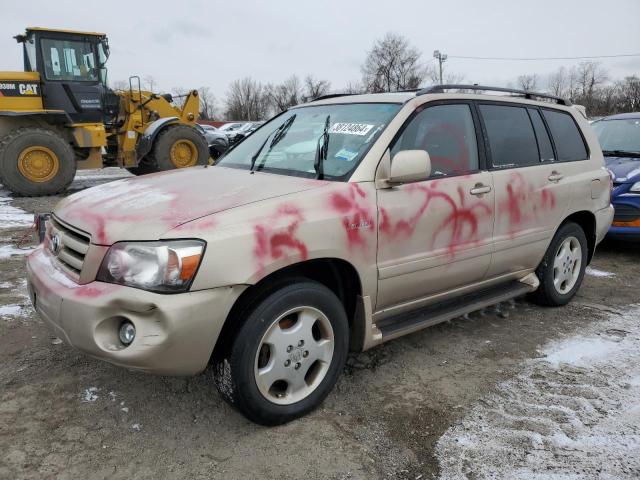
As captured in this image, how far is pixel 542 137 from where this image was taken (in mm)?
4156

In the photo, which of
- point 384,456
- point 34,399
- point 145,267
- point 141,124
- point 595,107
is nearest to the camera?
point 145,267

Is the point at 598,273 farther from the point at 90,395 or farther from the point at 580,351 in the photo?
the point at 90,395

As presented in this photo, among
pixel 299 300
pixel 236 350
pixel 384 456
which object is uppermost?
pixel 299 300

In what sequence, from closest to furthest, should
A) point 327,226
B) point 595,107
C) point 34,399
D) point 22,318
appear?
1. point 327,226
2. point 34,399
3. point 22,318
4. point 595,107

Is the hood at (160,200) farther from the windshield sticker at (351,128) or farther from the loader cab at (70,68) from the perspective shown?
the loader cab at (70,68)

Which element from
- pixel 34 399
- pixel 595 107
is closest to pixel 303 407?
pixel 34 399

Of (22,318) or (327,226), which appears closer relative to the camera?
(327,226)

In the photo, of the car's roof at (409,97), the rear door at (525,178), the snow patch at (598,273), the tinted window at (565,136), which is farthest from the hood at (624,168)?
the car's roof at (409,97)

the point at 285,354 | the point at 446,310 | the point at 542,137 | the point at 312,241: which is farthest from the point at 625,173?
the point at 285,354

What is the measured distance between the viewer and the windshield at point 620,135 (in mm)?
6781

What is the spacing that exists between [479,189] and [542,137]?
1.10 m

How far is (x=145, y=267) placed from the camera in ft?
7.65

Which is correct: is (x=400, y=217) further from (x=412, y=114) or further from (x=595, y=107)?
(x=595, y=107)

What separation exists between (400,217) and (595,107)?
58379 mm
